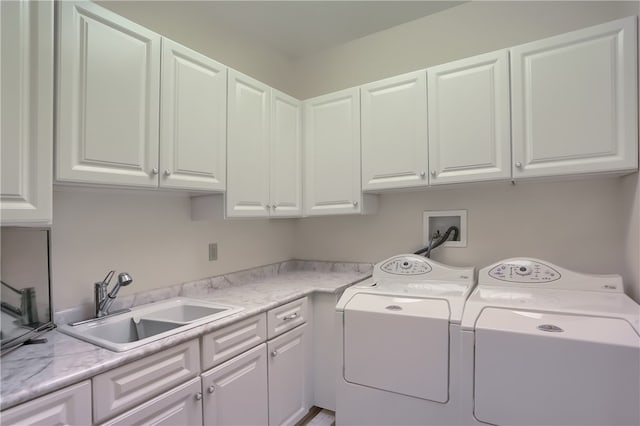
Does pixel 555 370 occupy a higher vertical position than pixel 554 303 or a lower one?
lower

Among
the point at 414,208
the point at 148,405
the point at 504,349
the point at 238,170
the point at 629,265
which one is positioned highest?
the point at 238,170

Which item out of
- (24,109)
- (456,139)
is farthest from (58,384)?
(456,139)

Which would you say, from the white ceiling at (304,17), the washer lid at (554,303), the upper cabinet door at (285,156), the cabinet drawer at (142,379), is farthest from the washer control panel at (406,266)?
the white ceiling at (304,17)

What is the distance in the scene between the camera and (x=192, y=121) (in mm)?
1745

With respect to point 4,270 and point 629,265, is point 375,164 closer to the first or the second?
point 629,265

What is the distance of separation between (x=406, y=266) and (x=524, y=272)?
2.20ft

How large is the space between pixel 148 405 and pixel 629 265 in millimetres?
2335

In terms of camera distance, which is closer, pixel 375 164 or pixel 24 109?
pixel 24 109

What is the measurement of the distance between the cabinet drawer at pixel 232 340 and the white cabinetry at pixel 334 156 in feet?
3.24

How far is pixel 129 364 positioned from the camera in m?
1.19

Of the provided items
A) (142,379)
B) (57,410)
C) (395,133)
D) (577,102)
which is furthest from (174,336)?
(577,102)

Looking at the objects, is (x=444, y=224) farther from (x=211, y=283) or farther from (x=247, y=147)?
(x=211, y=283)

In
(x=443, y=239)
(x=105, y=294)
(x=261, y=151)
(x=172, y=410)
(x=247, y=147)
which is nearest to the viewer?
(x=172, y=410)

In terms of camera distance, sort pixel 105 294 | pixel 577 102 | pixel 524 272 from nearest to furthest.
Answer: pixel 105 294, pixel 577 102, pixel 524 272
